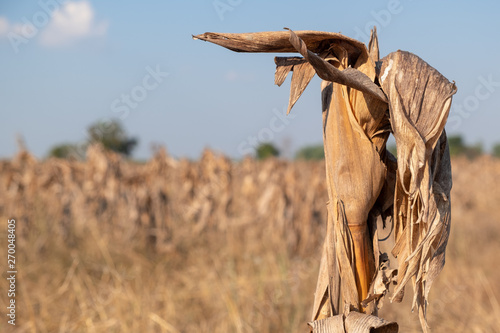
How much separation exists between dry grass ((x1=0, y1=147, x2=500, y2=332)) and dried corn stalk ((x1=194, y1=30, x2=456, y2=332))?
1381 mm

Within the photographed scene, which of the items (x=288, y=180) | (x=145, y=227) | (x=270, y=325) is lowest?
(x=270, y=325)

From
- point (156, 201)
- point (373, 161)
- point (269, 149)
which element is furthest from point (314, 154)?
point (373, 161)

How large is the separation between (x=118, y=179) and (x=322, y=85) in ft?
18.1

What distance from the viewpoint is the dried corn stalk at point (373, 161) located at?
1.75 ft

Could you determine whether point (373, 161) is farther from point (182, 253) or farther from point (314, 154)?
point (314, 154)

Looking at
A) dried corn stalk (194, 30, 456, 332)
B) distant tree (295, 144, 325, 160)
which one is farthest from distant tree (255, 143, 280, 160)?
dried corn stalk (194, 30, 456, 332)

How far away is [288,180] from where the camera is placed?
5715mm

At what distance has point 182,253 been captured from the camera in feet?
15.6

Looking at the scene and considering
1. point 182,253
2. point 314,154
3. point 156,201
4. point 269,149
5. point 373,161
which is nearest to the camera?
point 373,161

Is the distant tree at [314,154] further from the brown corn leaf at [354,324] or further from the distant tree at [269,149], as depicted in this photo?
the brown corn leaf at [354,324]

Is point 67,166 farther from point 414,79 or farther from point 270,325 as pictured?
point 414,79

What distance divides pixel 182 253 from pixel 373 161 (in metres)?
4.36

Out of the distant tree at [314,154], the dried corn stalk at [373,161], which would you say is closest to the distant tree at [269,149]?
the distant tree at [314,154]

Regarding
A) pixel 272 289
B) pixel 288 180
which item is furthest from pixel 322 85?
pixel 288 180
